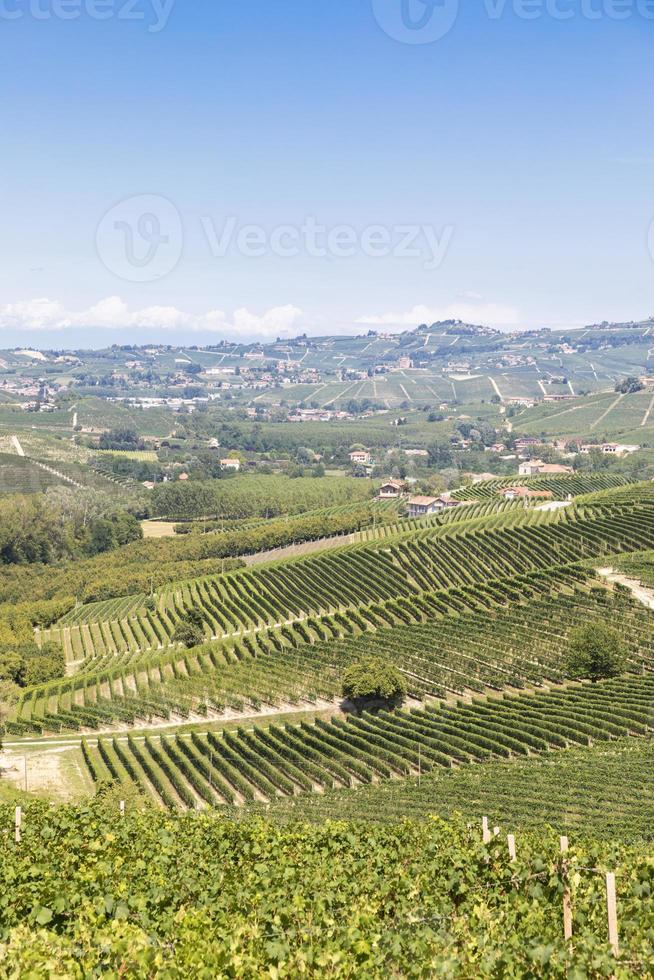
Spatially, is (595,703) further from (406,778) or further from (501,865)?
(501,865)

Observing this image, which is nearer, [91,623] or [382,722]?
[382,722]

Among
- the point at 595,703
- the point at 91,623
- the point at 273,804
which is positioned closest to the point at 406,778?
the point at 273,804

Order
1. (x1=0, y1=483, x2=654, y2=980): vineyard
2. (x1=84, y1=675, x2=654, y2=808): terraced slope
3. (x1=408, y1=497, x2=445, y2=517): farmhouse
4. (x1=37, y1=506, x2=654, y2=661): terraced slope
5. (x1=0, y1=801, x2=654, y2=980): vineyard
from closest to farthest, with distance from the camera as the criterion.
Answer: (x1=0, y1=801, x2=654, y2=980): vineyard
(x1=0, y1=483, x2=654, y2=980): vineyard
(x1=84, y1=675, x2=654, y2=808): terraced slope
(x1=37, y1=506, x2=654, y2=661): terraced slope
(x1=408, y1=497, x2=445, y2=517): farmhouse

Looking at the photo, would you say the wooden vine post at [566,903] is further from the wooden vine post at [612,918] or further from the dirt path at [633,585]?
the dirt path at [633,585]

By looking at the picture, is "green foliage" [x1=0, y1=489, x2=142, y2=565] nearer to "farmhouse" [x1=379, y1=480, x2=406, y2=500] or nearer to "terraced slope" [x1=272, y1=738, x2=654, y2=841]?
"farmhouse" [x1=379, y1=480, x2=406, y2=500]

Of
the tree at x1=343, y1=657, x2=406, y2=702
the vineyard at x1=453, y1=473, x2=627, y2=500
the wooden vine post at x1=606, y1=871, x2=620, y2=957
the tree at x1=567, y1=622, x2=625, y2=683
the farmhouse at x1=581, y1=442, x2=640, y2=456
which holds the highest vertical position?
the wooden vine post at x1=606, y1=871, x2=620, y2=957

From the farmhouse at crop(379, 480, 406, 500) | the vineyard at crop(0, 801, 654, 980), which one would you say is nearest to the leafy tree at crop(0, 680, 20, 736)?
the vineyard at crop(0, 801, 654, 980)

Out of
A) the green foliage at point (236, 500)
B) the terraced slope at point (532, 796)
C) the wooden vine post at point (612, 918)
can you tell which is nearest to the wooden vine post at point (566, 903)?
the wooden vine post at point (612, 918)
